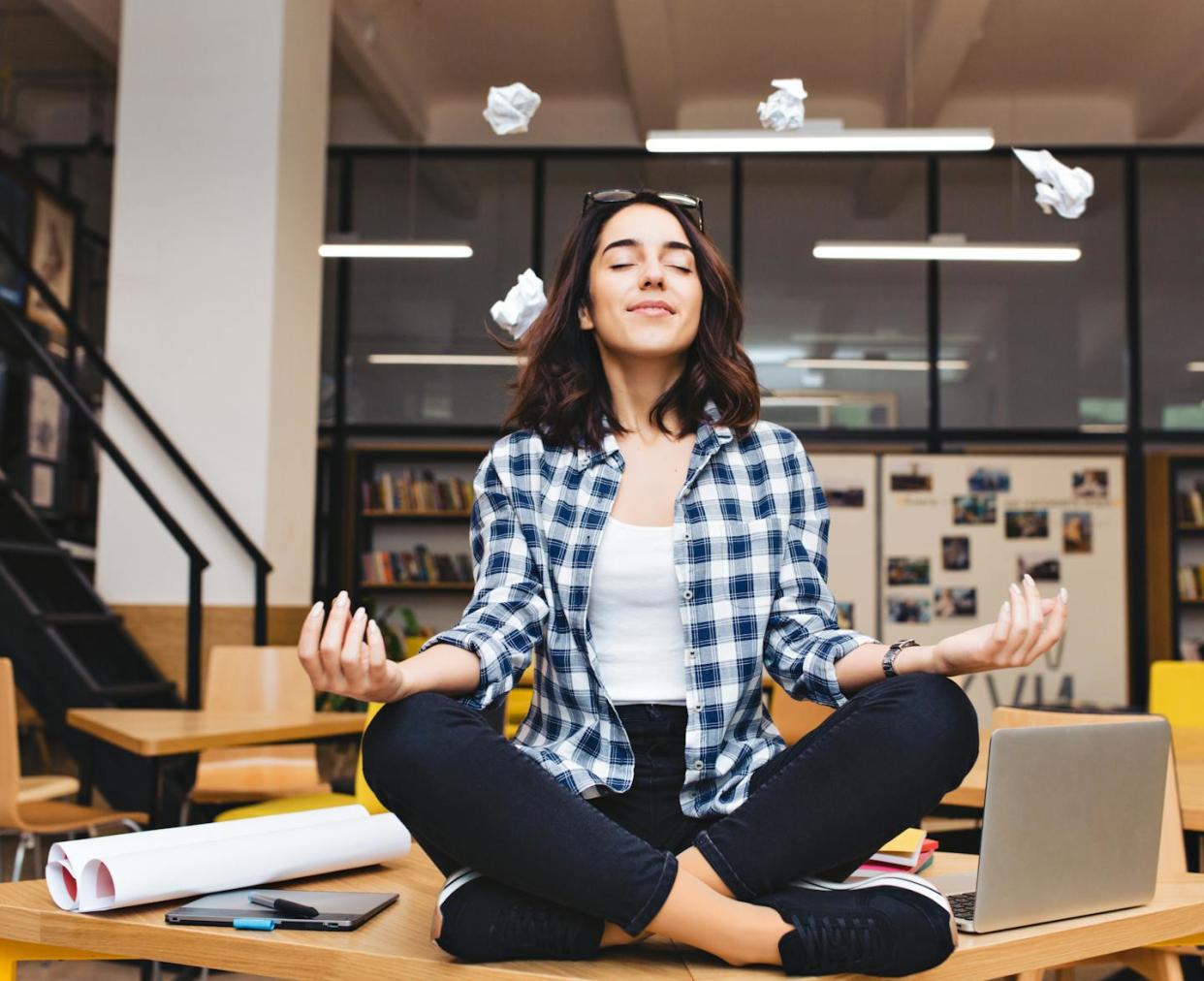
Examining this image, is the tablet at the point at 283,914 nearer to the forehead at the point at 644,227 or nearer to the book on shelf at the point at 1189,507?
the forehead at the point at 644,227

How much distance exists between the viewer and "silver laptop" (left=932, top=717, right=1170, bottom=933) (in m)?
1.30

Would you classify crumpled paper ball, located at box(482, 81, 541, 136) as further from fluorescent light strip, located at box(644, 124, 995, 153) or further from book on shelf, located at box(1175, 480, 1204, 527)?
book on shelf, located at box(1175, 480, 1204, 527)

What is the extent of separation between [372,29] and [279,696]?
5.01 metres

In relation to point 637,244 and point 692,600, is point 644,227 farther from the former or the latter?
point 692,600

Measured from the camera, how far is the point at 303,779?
157 inches

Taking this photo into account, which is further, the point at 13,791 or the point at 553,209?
the point at 553,209

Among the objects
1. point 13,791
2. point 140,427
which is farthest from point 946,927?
point 140,427

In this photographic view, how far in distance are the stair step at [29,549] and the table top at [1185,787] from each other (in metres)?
3.90

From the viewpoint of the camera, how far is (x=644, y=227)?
6.12 feet

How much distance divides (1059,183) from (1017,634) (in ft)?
4.36

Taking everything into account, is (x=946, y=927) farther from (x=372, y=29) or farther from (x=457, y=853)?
(x=372, y=29)

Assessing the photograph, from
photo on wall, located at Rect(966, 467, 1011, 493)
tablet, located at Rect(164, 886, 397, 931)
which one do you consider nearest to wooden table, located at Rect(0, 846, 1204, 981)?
tablet, located at Rect(164, 886, 397, 931)

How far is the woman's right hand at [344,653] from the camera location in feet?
4.07

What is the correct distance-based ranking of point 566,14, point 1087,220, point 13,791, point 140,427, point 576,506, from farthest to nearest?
point 1087,220
point 566,14
point 140,427
point 13,791
point 576,506
